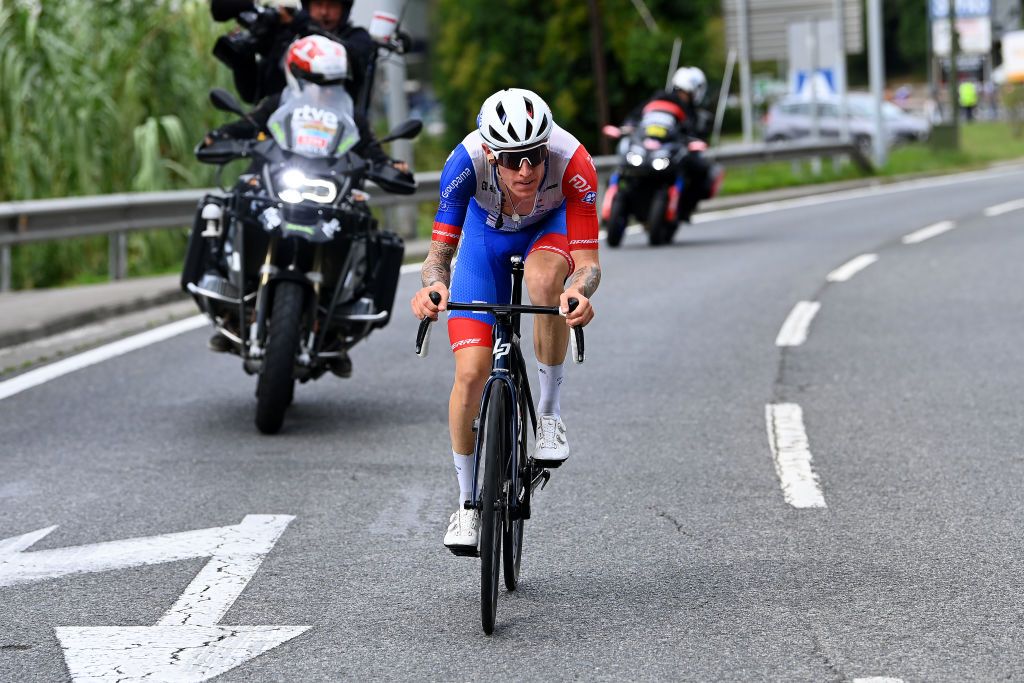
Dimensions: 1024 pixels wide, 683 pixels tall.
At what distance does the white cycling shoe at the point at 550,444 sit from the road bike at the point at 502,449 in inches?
3.2

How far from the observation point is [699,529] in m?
6.95

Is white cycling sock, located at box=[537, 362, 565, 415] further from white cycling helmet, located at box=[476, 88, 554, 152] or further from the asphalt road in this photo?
white cycling helmet, located at box=[476, 88, 554, 152]

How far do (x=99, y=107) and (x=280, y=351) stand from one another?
11.1m

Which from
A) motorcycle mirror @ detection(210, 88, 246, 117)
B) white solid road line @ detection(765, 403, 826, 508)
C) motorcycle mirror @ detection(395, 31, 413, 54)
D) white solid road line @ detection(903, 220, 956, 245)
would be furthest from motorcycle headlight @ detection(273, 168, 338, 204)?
white solid road line @ detection(903, 220, 956, 245)

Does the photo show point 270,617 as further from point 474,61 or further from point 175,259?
point 474,61

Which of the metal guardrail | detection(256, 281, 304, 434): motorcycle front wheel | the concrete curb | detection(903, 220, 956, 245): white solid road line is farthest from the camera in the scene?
detection(903, 220, 956, 245): white solid road line

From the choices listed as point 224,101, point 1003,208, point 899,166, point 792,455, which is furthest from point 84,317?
point 899,166

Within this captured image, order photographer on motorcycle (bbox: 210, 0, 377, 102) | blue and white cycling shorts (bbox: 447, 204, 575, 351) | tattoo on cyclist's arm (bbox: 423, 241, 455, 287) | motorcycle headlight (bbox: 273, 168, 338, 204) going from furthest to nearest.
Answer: photographer on motorcycle (bbox: 210, 0, 377, 102) < motorcycle headlight (bbox: 273, 168, 338, 204) < blue and white cycling shorts (bbox: 447, 204, 575, 351) < tattoo on cyclist's arm (bbox: 423, 241, 455, 287)

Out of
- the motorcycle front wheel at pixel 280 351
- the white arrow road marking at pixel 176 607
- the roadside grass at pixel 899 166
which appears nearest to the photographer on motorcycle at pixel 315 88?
the motorcycle front wheel at pixel 280 351

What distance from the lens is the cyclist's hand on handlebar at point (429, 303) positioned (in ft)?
18.5

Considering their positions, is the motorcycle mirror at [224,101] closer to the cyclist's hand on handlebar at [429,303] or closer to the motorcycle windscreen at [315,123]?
the motorcycle windscreen at [315,123]

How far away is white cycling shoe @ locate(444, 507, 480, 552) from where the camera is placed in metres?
5.64

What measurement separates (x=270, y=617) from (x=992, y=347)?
7468 mm

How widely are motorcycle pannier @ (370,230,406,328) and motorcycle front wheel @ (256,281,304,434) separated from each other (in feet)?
1.83
